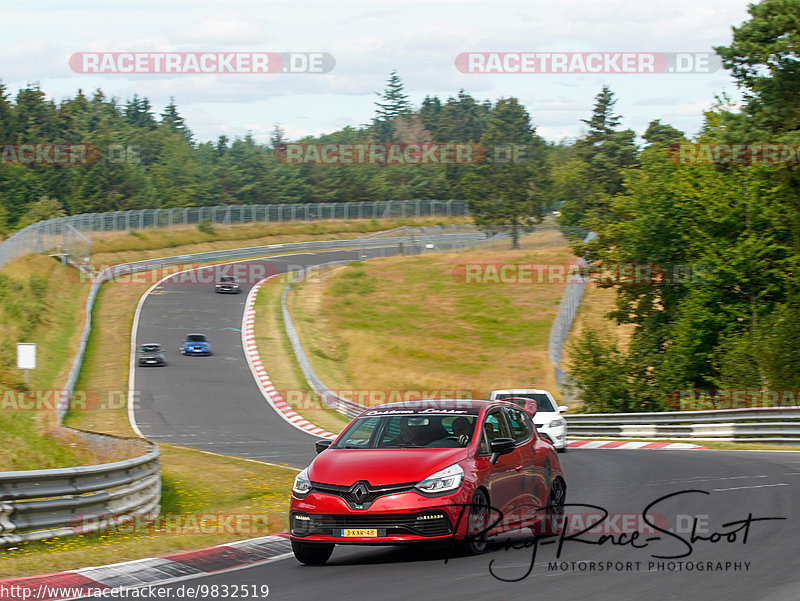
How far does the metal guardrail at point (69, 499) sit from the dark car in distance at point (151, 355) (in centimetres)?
3008

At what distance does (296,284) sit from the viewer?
63.0 m

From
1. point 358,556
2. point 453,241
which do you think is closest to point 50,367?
point 358,556

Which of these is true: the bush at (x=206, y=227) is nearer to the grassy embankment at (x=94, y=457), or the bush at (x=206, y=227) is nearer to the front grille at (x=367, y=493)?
the grassy embankment at (x=94, y=457)

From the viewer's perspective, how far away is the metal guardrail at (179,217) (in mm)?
53938

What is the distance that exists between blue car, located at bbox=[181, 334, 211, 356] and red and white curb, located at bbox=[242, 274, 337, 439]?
180cm


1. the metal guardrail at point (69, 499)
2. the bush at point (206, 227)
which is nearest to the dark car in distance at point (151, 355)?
the metal guardrail at point (69, 499)

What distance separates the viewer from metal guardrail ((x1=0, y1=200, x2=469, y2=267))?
53.9m

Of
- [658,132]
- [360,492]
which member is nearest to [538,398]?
[360,492]

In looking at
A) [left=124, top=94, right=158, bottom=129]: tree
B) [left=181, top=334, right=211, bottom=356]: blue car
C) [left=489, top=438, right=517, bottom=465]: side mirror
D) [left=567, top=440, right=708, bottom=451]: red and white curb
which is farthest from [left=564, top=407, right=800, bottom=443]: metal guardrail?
[left=124, top=94, right=158, bottom=129]: tree

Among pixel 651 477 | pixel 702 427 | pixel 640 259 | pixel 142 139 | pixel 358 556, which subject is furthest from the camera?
pixel 142 139

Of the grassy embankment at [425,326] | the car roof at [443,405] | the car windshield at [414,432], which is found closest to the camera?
the car windshield at [414,432]

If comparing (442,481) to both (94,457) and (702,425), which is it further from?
(702,425)

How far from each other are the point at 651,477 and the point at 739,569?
8469 millimetres

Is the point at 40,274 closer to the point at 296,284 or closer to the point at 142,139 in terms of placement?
the point at 296,284
